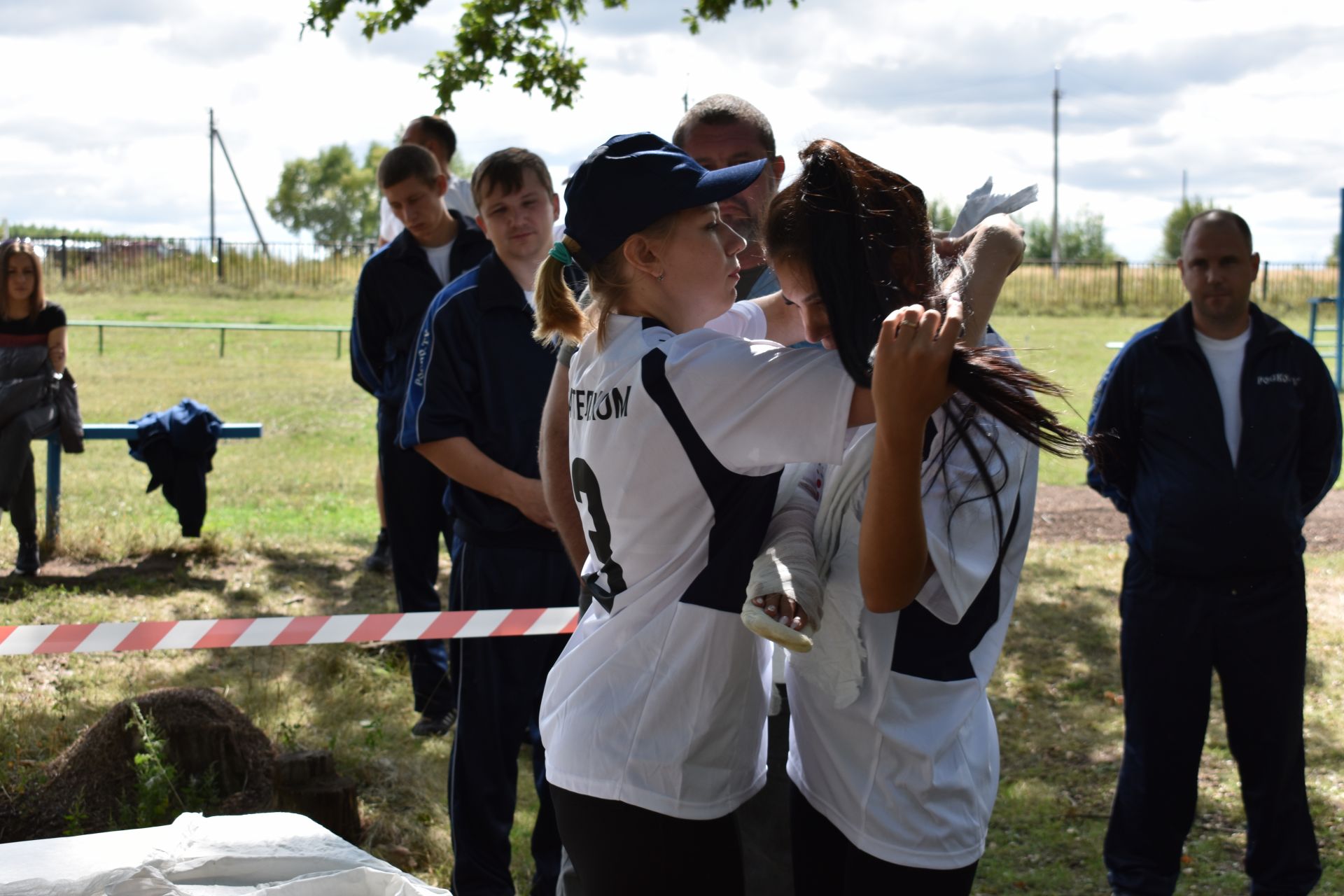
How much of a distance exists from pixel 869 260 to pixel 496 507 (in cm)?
221

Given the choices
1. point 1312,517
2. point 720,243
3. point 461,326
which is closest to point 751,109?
point 461,326

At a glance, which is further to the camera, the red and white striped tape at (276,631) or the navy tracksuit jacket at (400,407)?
the navy tracksuit jacket at (400,407)

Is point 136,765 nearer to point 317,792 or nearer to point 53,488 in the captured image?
point 317,792

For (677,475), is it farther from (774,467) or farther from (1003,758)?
(1003,758)

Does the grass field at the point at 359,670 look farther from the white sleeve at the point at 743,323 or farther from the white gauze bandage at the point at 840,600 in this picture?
the white sleeve at the point at 743,323

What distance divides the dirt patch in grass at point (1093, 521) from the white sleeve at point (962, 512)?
722 centimetres

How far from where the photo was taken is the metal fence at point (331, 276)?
33.9 metres

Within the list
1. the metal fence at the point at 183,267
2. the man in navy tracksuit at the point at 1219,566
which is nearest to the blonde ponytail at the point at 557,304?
the man in navy tracksuit at the point at 1219,566

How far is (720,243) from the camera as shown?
6.73 feet

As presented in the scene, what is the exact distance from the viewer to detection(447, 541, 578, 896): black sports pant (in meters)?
3.69

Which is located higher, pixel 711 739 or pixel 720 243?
pixel 720 243

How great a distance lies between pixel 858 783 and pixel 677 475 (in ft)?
1.88

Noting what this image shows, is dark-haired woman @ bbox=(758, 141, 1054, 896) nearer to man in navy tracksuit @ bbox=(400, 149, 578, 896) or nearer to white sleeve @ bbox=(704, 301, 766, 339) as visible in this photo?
white sleeve @ bbox=(704, 301, 766, 339)

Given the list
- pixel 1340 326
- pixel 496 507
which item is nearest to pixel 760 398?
pixel 496 507
